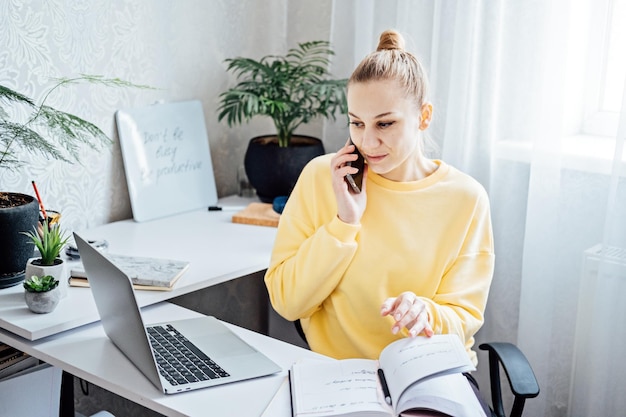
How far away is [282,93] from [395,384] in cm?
120

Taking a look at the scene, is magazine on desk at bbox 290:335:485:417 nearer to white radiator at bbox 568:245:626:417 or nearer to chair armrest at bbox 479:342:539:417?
chair armrest at bbox 479:342:539:417

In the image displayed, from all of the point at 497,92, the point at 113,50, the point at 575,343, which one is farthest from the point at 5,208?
the point at 575,343

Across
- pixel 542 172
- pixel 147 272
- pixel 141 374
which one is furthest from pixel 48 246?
pixel 542 172

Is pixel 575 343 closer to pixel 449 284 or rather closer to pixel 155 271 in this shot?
pixel 449 284

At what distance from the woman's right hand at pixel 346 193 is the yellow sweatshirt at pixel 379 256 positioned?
2cm

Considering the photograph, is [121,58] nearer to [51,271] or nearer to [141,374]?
[51,271]

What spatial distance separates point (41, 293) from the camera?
156cm

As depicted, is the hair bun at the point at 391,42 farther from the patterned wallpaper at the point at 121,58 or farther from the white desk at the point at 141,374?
the patterned wallpaper at the point at 121,58

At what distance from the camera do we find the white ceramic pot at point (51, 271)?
1579mm

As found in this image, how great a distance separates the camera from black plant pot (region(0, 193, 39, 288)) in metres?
1.65

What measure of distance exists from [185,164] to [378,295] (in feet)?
2.95

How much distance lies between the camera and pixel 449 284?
1.68 meters

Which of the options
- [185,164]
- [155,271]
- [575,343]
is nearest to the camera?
[155,271]

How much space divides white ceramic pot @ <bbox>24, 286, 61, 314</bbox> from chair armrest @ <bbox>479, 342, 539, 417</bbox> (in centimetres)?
90
